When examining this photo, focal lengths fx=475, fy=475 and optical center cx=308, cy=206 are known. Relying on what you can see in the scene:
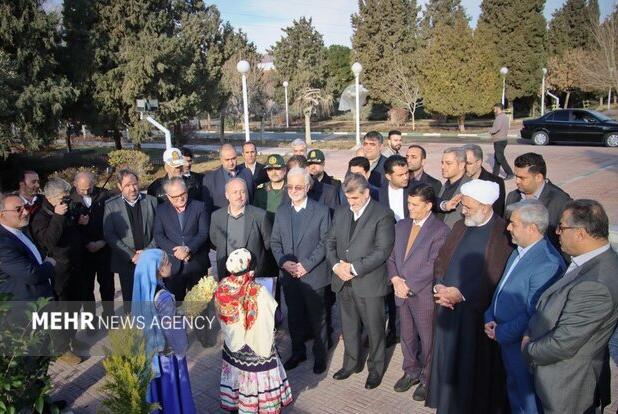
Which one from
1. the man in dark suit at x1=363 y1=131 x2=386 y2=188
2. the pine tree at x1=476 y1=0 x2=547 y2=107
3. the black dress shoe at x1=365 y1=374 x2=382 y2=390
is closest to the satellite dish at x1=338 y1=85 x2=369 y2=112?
the pine tree at x1=476 y1=0 x2=547 y2=107

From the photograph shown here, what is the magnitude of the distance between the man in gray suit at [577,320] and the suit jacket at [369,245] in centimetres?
162

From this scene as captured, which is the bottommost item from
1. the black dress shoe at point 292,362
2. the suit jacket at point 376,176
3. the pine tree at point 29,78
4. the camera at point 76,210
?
the black dress shoe at point 292,362

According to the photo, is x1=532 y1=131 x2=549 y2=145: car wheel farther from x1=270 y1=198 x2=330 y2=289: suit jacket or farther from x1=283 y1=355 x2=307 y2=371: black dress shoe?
x1=283 y1=355 x2=307 y2=371: black dress shoe

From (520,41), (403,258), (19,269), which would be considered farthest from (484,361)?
(520,41)

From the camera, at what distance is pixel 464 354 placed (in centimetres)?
365

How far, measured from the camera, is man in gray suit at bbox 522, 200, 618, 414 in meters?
2.64

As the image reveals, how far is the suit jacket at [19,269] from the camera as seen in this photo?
391cm

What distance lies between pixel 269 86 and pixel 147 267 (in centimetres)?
3838

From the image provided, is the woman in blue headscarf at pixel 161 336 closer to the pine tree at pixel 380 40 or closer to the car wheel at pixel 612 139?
the car wheel at pixel 612 139

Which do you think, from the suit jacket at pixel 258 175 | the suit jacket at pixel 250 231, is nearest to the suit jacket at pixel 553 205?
the suit jacket at pixel 250 231

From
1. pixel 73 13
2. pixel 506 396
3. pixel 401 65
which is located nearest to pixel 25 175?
pixel 506 396

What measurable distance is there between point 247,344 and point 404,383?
1717mm

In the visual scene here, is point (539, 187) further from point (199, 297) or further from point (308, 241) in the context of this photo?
point (199, 297)

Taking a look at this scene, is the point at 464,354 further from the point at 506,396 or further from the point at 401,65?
the point at 401,65
